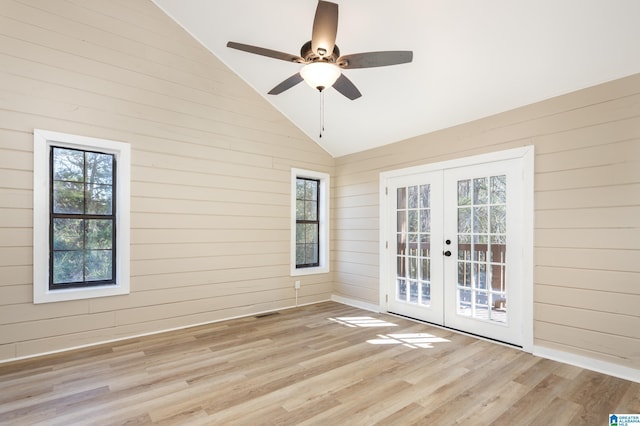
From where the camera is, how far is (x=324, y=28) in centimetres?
228

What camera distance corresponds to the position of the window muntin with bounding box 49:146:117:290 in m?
3.45

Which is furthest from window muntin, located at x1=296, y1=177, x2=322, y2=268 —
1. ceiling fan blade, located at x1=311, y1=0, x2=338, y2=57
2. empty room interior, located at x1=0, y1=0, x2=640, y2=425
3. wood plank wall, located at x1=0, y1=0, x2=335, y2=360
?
ceiling fan blade, located at x1=311, y1=0, x2=338, y2=57

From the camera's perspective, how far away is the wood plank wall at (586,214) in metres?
2.87

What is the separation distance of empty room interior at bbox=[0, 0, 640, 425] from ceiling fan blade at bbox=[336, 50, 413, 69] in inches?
1.2

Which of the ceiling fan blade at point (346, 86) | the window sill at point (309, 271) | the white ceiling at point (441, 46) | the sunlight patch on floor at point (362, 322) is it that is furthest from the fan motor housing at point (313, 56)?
the window sill at point (309, 271)

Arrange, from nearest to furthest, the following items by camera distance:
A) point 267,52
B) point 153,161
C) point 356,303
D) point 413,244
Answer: point 267,52, point 153,161, point 413,244, point 356,303

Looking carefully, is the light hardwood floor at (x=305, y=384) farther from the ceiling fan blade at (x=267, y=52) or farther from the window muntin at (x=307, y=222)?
the ceiling fan blade at (x=267, y=52)

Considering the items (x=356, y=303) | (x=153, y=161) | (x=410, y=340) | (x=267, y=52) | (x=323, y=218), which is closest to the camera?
(x=267, y=52)

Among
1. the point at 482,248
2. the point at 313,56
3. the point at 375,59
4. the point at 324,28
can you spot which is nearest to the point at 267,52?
the point at 313,56

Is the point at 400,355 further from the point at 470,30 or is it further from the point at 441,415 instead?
the point at 470,30

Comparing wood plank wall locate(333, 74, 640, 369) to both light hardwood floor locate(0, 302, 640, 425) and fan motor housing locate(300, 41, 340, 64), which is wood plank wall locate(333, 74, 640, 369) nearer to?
light hardwood floor locate(0, 302, 640, 425)

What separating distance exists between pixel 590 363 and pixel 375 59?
11.0 feet

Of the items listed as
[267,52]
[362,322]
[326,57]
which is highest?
[267,52]

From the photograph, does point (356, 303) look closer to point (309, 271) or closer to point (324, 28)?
point (309, 271)
